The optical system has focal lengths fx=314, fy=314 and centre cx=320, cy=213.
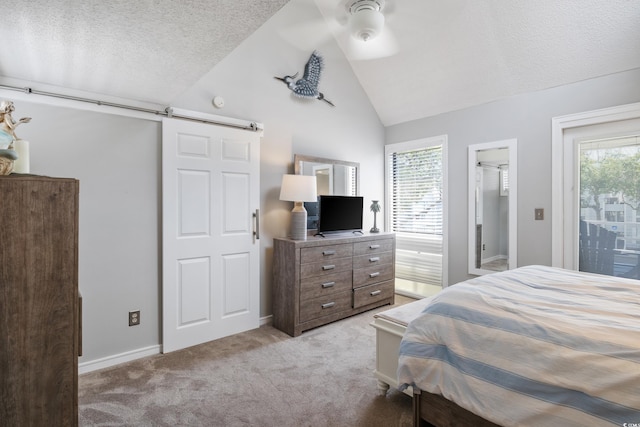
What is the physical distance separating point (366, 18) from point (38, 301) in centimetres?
313

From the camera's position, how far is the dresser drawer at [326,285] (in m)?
3.03

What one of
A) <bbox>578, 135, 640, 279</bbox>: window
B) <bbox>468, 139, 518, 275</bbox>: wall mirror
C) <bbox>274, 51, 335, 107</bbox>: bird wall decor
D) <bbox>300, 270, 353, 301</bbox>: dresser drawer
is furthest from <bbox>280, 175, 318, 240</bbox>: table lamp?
<bbox>578, 135, 640, 279</bbox>: window

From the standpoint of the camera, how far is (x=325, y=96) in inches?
150

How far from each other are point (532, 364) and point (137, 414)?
2.09m

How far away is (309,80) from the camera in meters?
3.56

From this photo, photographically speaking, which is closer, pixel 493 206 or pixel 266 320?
pixel 266 320

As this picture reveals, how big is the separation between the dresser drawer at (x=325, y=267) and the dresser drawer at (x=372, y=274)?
0.16 m

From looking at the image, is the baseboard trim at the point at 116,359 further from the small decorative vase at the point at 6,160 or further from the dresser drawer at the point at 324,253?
the small decorative vase at the point at 6,160

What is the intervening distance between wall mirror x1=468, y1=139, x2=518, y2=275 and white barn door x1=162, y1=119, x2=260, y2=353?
2478 millimetres

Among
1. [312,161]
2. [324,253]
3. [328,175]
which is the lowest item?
[324,253]

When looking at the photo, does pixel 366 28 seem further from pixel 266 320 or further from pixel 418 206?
pixel 266 320

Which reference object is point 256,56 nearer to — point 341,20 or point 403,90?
point 341,20

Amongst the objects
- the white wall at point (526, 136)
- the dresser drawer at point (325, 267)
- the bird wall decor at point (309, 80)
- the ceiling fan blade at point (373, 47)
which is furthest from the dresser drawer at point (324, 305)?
the ceiling fan blade at point (373, 47)

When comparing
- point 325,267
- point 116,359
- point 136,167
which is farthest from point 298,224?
point 116,359
